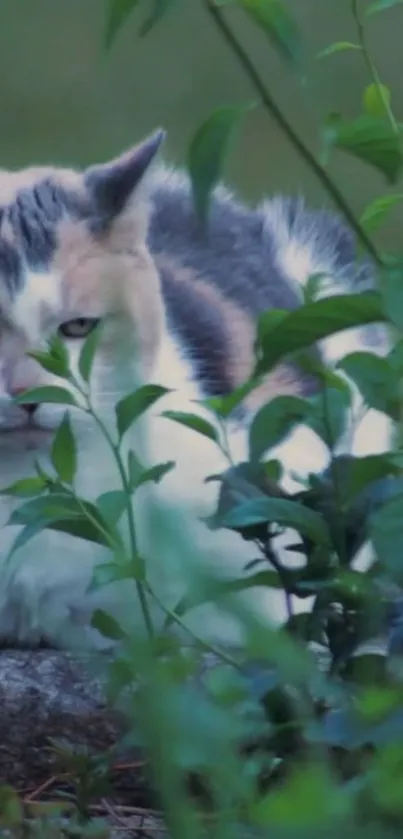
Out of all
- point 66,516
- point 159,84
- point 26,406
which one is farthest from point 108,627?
point 159,84

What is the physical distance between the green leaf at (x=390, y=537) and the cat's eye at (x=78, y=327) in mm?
695

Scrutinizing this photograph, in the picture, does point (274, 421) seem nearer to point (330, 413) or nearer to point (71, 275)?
point (330, 413)

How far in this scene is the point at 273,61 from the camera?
9.68 feet

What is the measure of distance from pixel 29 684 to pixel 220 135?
593mm

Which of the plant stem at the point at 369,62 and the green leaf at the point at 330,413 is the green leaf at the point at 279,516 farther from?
the plant stem at the point at 369,62

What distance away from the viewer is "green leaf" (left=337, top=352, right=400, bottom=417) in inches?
35.6

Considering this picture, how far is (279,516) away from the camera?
36.8 inches

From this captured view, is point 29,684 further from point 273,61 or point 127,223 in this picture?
point 273,61

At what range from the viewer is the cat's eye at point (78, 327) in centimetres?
142

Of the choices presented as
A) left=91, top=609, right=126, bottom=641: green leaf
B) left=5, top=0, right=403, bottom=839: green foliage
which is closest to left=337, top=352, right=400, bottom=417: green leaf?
left=5, top=0, right=403, bottom=839: green foliage

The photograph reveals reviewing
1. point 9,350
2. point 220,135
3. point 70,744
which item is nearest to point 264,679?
point 220,135

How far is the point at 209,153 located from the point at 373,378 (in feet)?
0.58

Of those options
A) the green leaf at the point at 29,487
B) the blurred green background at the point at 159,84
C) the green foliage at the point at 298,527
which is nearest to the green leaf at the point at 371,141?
the green foliage at the point at 298,527

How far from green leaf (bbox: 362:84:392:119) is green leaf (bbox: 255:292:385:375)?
0.65ft
